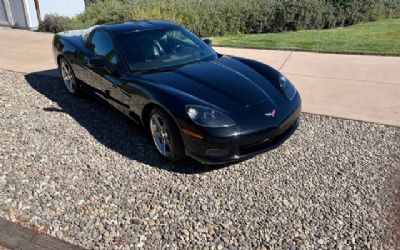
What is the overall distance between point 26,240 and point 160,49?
271cm

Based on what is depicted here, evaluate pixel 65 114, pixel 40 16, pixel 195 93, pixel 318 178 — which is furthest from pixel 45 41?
pixel 318 178

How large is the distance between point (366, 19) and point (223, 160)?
10468mm

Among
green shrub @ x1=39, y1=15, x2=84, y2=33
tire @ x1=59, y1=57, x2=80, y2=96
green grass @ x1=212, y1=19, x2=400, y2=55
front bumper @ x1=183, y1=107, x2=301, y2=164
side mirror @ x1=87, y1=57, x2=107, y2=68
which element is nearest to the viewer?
front bumper @ x1=183, y1=107, x2=301, y2=164

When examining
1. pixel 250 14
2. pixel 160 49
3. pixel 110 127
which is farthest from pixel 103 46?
pixel 250 14

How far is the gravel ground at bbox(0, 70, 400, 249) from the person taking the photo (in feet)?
10.5

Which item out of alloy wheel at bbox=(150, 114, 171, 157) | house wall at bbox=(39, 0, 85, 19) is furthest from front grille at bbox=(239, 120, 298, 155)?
house wall at bbox=(39, 0, 85, 19)

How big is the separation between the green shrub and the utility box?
456 millimetres

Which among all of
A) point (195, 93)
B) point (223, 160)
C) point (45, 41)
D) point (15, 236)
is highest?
point (195, 93)

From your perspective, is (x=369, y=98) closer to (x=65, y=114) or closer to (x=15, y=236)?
(x=65, y=114)

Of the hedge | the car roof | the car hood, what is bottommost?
the hedge

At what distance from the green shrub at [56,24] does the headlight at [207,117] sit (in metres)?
9.01

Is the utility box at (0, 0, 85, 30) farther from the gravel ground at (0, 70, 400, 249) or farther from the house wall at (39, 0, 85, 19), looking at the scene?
the gravel ground at (0, 70, 400, 249)

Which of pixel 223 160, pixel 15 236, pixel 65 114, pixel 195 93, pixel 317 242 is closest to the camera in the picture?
pixel 317 242

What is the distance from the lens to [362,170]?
13.2 ft
